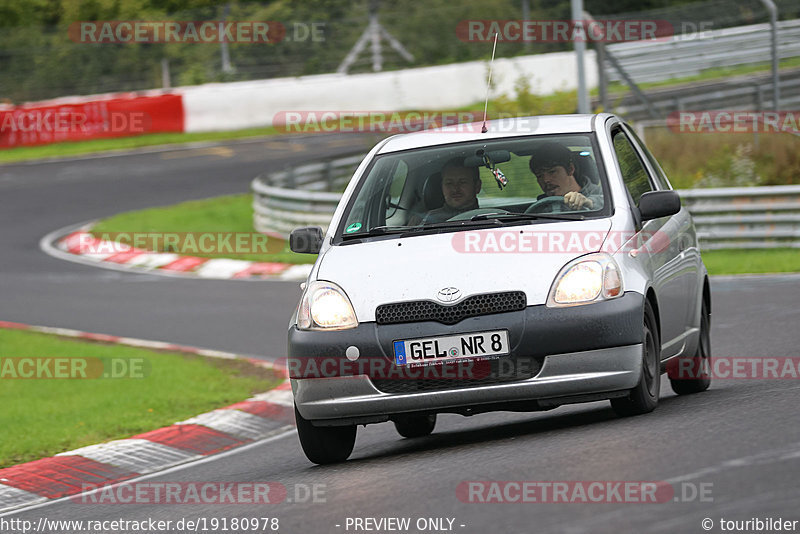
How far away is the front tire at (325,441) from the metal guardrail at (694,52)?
17.3 metres

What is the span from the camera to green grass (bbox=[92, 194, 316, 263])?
22.6 metres

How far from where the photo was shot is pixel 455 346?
274 inches

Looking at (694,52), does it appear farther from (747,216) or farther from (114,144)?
(114,144)

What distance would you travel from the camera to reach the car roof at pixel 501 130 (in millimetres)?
8234

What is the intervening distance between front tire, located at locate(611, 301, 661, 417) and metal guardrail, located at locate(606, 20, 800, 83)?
56.5 ft

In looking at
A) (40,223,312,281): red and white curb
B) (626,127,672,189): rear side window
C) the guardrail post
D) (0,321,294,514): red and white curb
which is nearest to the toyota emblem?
(626,127,672,189): rear side window

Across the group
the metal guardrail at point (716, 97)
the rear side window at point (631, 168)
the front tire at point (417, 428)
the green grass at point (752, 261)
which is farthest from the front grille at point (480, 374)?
the metal guardrail at point (716, 97)

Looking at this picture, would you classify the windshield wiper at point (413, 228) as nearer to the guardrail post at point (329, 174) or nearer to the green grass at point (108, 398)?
the green grass at point (108, 398)

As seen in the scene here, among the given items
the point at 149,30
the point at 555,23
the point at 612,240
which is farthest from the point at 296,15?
the point at 612,240

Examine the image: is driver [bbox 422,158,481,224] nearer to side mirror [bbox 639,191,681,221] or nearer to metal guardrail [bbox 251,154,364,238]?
side mirror [bbox 639,191,681,221]

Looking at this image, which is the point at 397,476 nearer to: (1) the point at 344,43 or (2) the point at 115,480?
(2) the point at 115,480

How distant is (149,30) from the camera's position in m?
44.7

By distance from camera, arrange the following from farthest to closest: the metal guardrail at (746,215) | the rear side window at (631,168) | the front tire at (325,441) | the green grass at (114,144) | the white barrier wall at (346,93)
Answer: the white barrier wall at (346,93) < the green grass at (114,144) < the metal guardrail at (746,215) < the rear side window at (631,168) < the front tire at (325,441)

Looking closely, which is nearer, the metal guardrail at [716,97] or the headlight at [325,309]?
the headlight at [325,309]
